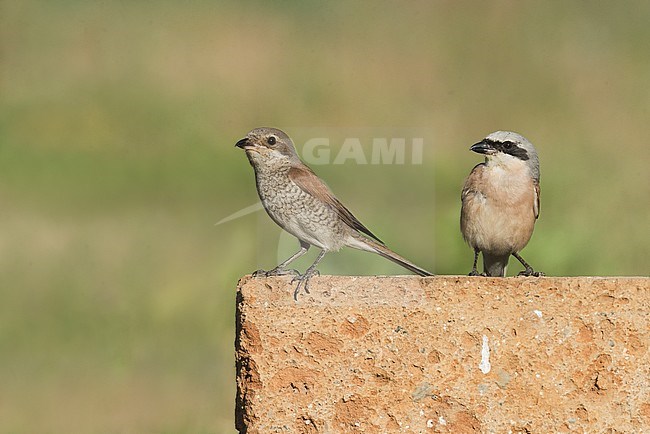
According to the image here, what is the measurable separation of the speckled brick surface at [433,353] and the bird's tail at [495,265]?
1.82ft

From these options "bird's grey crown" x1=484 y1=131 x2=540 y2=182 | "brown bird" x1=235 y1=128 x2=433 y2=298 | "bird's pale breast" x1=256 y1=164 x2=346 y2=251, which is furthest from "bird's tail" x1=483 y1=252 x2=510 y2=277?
"bird's pale breast" x1=256 y1=164 x2=346 y2=251

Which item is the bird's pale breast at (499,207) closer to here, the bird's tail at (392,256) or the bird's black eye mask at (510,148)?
the bird's black eye mask at (510,148)

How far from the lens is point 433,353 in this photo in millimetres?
2520

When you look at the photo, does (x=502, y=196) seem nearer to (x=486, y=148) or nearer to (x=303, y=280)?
(x=486, y=148)

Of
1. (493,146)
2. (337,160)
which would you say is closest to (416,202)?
(337,160)

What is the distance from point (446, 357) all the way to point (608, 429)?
15.4 inches

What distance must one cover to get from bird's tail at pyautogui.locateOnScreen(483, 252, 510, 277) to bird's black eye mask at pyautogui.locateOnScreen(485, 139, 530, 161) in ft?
0.97

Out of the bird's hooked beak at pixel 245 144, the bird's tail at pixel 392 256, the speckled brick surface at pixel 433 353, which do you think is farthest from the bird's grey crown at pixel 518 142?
the bird's hooked beak at pixel 245 144

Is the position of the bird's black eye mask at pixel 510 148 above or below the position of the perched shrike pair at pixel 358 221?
above

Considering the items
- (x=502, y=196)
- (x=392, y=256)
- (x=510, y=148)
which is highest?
(x=510, y=148)

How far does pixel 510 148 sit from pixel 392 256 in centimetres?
41

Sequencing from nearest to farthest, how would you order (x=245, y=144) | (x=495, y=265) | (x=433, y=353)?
(x=433, y=353) < (x=245, y=144) < (x=495, y=265)

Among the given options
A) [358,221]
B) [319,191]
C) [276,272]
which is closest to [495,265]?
[358,221]

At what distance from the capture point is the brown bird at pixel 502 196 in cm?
294
